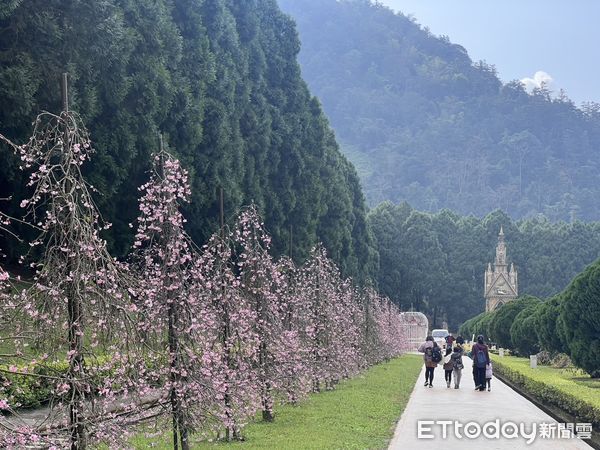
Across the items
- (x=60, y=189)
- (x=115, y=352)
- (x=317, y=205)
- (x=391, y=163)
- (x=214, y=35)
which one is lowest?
(x=115, y=352)

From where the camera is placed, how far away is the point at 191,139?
83.5 ft

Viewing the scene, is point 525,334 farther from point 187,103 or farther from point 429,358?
point 187,103

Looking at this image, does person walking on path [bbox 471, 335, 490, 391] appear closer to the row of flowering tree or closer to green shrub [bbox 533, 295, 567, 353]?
green shrub [bbox 533, 295, 567, 353]

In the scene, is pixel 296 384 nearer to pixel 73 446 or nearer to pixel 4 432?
pixel 73 446

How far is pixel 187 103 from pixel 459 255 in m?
67.7

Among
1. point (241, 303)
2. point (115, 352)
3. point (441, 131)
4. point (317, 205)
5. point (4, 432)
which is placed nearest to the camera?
point (4, 432)

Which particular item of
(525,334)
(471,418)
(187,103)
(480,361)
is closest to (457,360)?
(480,361)

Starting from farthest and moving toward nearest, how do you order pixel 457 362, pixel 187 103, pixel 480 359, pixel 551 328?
pixel 551 328
pixel 457 362
pixel 187 103
pixel 480 359

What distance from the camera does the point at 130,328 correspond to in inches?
343

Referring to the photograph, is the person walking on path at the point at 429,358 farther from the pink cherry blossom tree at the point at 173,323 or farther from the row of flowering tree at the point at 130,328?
the pink cherry blossom tree at the point at 173,323

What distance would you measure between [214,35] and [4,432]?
2366 cm

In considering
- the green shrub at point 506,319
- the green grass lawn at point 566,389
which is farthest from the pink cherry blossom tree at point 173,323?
the green shrub at point 506,319

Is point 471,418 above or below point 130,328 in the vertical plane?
below

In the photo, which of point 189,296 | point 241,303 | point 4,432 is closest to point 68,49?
point 241,303
